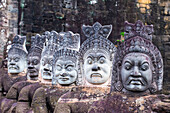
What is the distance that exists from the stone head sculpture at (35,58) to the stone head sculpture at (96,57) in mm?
1707

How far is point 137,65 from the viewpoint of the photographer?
3160 millimetres

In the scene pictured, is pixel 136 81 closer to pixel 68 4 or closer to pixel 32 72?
pixel 32 72

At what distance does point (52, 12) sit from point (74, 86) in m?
7.61

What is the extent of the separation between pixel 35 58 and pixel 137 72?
3.37 meters

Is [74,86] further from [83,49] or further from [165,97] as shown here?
[165,97]

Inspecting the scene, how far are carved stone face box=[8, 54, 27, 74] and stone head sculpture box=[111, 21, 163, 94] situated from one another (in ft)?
12.6

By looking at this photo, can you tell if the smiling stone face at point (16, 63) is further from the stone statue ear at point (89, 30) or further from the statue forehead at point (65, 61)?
the stone statue ear at point (89, 30)

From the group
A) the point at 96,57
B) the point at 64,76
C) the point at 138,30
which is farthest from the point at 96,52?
the point at 138,30

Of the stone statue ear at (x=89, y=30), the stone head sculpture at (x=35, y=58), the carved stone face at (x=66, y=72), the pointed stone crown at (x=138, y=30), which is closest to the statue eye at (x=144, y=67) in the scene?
the pointed stone crown at (x=138, y=30)

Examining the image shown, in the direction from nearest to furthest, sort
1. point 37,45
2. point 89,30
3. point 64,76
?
point 89,30 → point 64,76 → point 37,45

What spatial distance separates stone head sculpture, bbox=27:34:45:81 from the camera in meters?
5.91

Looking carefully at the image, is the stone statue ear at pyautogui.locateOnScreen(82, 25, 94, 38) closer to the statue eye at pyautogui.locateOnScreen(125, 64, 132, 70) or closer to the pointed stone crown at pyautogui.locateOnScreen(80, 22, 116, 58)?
the pointed stone crown at pyautogui.locateOnScreen(80, 22, 116, 58)

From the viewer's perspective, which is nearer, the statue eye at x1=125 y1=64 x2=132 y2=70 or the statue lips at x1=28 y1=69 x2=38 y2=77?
the statue eye at x1=125 y1=64 x2=132 y2=70

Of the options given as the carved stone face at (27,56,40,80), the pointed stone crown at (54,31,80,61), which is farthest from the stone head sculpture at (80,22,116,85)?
the carved stone face at (27,56,40,80)
